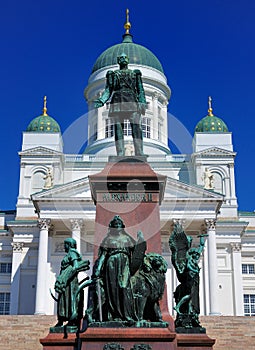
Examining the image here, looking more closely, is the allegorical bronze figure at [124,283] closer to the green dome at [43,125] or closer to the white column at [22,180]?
the white column at [22,180]

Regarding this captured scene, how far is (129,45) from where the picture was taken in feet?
212

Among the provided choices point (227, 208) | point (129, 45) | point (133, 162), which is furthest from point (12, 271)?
point (133, 162)

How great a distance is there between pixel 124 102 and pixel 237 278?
3732 cm

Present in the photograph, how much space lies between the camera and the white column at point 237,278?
4762 cm

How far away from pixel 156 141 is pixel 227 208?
10.1m

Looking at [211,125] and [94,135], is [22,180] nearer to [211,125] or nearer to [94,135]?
[94,135]

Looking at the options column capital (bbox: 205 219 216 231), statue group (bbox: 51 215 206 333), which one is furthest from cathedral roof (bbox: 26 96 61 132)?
statue group (bbox: 51 215 206 333)

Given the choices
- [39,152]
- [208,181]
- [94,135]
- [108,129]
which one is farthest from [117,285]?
[94,135]

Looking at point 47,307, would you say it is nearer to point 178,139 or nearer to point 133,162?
point 178,139

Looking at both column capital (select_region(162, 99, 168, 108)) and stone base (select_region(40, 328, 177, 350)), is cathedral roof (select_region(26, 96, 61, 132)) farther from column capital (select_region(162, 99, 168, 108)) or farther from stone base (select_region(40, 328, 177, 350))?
stone base (select_region(40, 328, 177, 350))

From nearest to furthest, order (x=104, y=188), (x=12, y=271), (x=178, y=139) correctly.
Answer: (x=104, y=188)
(x=178, y=139)
(x=12, y=271)

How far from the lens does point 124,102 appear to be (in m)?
13.5

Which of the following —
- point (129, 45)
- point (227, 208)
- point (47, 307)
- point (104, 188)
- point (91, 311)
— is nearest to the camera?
point (91, 311)

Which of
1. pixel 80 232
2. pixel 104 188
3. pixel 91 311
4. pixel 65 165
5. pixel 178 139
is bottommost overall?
pixel 91 311
